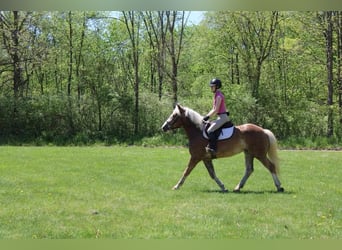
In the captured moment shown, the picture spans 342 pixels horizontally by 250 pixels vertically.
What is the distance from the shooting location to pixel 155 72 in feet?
41.7

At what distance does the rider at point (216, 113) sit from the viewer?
5.45 m

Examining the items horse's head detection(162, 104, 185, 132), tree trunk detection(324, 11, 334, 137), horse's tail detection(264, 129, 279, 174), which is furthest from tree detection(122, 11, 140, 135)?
horse's tail detection(264, 129, 279, 174)

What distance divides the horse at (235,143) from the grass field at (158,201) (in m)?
0.28

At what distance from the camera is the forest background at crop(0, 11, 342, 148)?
10.5 meters

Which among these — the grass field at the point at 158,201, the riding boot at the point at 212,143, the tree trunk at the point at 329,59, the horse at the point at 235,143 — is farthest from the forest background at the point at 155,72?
the riding boot at the point at 212,143

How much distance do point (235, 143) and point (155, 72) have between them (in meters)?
7.27

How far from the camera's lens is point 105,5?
3.35m

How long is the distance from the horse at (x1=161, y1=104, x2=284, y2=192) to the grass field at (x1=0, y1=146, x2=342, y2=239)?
279 mm

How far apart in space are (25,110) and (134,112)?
293cm

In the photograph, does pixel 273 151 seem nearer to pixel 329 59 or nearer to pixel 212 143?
pixel 212 143

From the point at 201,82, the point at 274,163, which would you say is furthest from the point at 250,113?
the point at 274,163

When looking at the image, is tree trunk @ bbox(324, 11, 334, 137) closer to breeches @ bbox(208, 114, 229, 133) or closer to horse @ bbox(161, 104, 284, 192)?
horse @ bbox(161, 104, 284, 192)

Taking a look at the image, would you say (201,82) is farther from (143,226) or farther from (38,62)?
(143,226)

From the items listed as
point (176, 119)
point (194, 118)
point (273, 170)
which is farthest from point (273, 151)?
point (176, 119)
